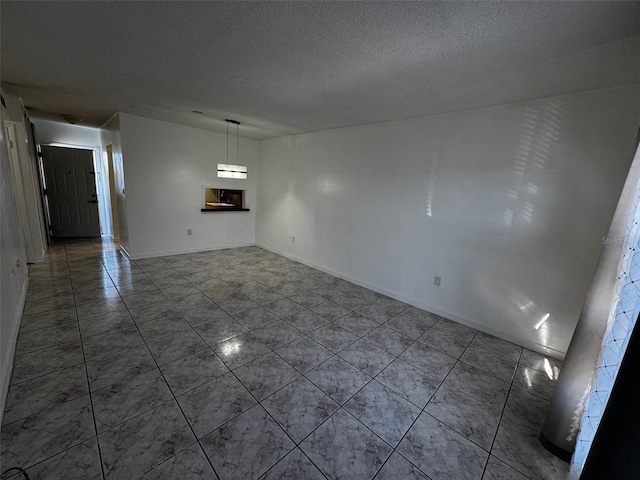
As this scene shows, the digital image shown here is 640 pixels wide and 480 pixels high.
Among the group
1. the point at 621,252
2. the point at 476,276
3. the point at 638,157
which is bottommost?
the point at 476,276

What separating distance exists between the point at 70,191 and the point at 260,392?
705cm

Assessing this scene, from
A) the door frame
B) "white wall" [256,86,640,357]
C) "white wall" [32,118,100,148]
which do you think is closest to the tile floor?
"white wall" [256,86,640,357]

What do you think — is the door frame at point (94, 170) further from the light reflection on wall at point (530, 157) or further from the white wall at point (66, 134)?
the light reflection on wall at point (530, 157)

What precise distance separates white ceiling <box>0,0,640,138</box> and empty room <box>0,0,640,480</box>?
0.02m

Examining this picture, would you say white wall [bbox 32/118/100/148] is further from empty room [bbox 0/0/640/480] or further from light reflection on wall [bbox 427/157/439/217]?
light reflection on wall [bbox 427/157/439/217]

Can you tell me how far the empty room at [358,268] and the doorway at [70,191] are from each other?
1642 millimetres

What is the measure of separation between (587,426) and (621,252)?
3.06 feet

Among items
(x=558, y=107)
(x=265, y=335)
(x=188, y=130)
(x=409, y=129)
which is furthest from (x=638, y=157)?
(x=188, y=130)

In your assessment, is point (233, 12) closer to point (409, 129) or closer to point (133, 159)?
point (409, 129)

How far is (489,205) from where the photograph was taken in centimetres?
287

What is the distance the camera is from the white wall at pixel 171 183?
14.8 ft

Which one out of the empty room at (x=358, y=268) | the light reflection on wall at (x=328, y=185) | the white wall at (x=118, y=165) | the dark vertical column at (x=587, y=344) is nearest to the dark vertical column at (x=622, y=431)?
the empty room at (x=358, y=268)

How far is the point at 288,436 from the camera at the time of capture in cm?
162

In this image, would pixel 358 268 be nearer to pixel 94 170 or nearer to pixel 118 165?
pixel 118 165
